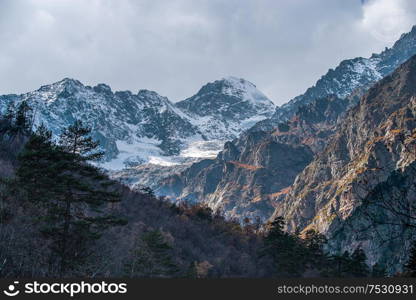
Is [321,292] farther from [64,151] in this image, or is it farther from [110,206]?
[110,206]

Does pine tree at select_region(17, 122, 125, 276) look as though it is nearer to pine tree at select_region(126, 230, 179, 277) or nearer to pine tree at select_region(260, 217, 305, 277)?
pine tree at select_region(126, 230, 179, 277)

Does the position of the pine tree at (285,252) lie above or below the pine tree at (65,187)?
below

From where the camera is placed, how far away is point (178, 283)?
47.4ft

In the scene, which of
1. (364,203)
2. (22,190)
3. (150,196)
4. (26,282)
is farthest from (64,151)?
(150,196)

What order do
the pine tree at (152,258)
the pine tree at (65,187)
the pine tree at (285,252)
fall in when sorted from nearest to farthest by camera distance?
the pine tree at (65,187), the pine tree at (152,258), the pine tree at (285,252)

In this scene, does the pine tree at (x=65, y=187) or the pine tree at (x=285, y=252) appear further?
the pine tree at (x=285, y=252)

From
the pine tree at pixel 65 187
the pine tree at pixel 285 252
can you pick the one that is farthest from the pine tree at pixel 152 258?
the pine tree at pixel 285 252

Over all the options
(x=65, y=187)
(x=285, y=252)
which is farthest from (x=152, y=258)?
(x=285, y=252)

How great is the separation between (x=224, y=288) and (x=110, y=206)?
3750 inches

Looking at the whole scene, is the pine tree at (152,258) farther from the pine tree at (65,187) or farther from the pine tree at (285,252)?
the pine tree at (285,252)

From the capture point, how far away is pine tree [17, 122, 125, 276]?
33531 millimetres

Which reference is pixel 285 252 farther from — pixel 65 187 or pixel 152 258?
pixel 65 187

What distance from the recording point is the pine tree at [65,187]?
3353cm

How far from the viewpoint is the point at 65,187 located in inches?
1323
